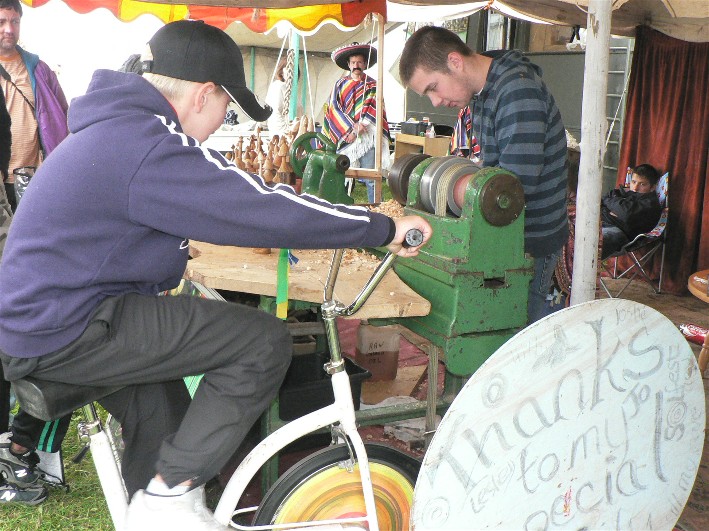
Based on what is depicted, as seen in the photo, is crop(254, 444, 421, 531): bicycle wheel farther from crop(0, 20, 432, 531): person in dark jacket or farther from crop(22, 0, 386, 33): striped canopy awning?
crop(22, 0, 386, 33): striped canopy awning

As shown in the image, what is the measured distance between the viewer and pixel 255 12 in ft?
18.4

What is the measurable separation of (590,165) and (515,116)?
0.49 m

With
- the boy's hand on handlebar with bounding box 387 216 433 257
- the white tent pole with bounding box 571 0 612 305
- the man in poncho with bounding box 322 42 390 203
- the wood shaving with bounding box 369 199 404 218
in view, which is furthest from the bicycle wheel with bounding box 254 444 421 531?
the man in poncho with bounding box 322 42 390 203

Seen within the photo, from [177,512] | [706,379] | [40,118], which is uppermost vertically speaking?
[40,118]

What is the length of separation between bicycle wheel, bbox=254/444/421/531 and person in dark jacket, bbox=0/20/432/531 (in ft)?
0.87

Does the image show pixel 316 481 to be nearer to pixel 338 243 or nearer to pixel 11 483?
pixel 338 243

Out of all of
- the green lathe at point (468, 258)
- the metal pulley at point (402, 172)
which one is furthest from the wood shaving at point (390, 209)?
the green lathe at point (468, 258)

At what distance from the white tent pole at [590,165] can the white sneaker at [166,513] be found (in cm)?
171

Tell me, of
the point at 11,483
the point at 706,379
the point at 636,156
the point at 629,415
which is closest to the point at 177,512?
the point at 629,415

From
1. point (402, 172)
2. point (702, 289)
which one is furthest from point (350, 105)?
point (402, 172)

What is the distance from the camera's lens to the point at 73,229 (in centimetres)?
149

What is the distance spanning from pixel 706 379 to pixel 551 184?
223 cm

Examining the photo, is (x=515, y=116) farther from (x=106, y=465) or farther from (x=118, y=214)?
(x=106, y=465)

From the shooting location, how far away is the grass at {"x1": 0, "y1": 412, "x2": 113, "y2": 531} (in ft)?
8.76
